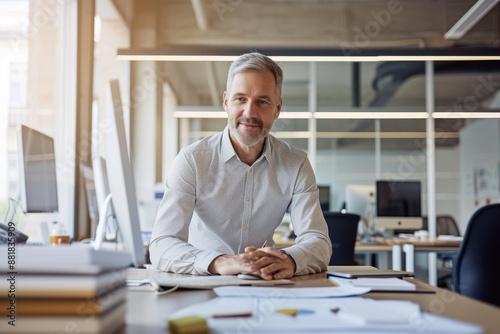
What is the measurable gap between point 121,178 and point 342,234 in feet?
10.0

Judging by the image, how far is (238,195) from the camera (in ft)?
7.32

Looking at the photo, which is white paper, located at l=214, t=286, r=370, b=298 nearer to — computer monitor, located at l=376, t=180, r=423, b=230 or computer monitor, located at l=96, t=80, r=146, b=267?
computer monitor, located at l=96, t=80, r=146, b=267

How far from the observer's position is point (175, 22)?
8469 mm

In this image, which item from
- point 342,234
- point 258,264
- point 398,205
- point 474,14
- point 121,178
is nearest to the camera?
point 121,178

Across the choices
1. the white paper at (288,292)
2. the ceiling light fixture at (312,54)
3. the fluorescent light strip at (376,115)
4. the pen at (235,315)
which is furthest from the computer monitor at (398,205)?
the pen at (235,315)

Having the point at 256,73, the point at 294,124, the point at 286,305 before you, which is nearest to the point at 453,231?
the point at 294,124

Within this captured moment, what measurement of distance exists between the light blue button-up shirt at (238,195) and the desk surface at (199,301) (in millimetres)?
688

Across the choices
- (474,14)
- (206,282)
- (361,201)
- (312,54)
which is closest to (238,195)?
(206,282)

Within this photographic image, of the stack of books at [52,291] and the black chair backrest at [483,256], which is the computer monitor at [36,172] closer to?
the stack of books at [52,291]

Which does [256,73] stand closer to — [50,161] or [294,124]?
[50,161]

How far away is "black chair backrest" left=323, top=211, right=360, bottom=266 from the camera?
14.1ft

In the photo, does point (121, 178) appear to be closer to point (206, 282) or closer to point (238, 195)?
point (206, 282)

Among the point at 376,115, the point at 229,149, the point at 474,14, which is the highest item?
the point at 474,14

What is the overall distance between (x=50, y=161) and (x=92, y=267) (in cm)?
231
